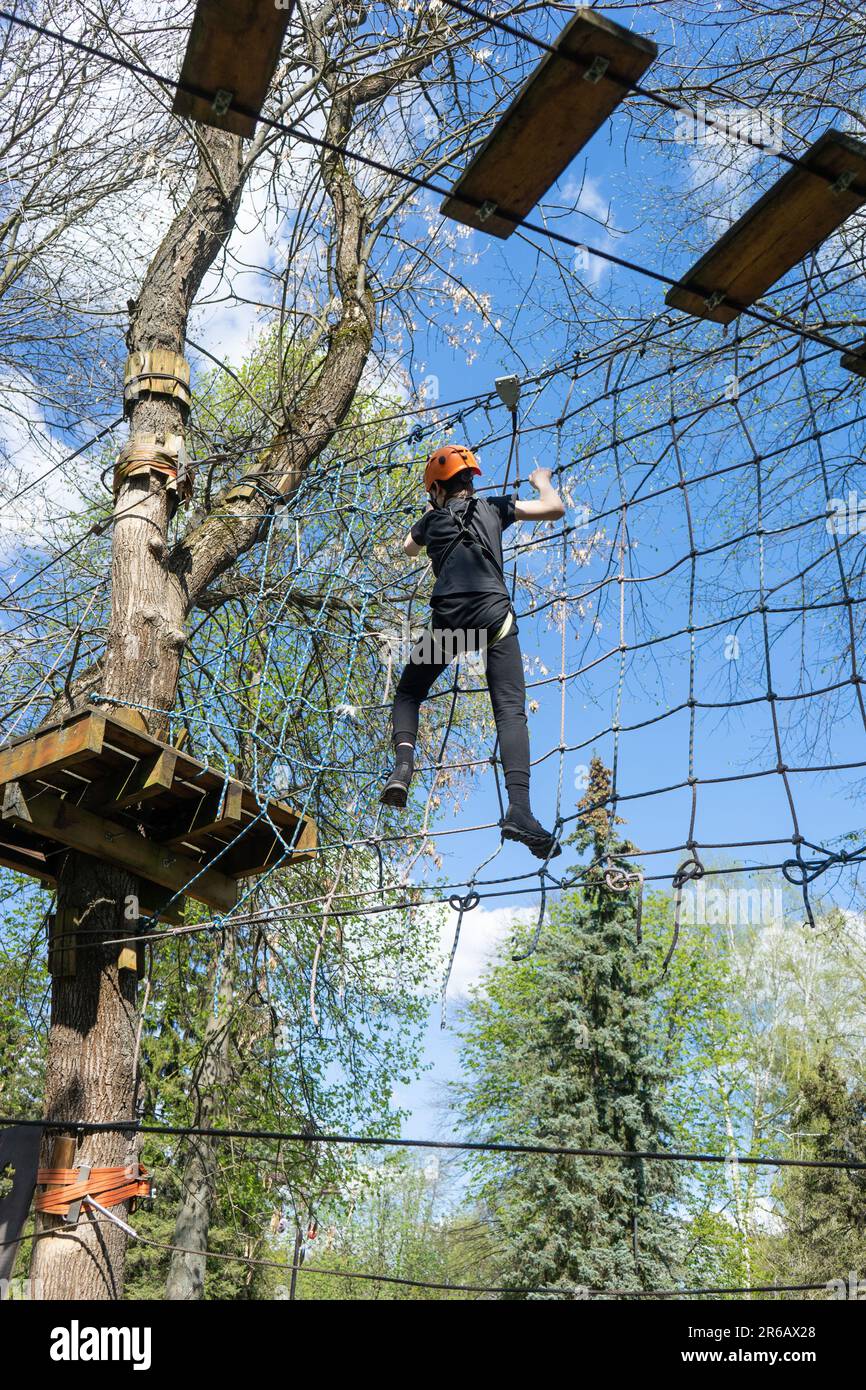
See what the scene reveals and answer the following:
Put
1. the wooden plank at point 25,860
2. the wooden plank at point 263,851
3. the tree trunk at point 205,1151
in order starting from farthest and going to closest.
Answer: the tree trunk at point 205,1151 → the wooden plank at point 263,851 → the wooden plank at point 25,860

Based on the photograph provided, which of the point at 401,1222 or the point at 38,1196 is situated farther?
the point at 401,1222

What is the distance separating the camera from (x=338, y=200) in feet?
21.5

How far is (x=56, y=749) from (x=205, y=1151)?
5848mm

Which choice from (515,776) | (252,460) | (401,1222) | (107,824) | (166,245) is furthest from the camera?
(401,1222)

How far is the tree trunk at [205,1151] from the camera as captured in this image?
318 inches

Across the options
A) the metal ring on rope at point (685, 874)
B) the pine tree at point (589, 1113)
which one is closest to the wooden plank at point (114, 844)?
the metal ring on rope at point (685, 874)

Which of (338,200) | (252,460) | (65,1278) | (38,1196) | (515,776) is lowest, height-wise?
(65,1278)

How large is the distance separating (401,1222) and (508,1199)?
37.8 ft

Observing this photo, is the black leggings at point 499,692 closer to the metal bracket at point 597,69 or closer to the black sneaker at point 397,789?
the black sneaker at point 397,789

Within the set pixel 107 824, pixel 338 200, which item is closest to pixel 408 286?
pixel 338 200

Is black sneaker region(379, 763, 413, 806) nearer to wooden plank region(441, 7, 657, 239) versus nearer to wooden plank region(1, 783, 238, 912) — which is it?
wooden plank region(1, 783, 238, 912)

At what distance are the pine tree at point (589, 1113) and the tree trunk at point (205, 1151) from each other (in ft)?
11.8

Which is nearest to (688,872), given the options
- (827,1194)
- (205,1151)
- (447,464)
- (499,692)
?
(499,692)

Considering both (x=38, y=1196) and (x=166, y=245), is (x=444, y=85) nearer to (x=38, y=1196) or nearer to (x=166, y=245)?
(x=166, y=245)
